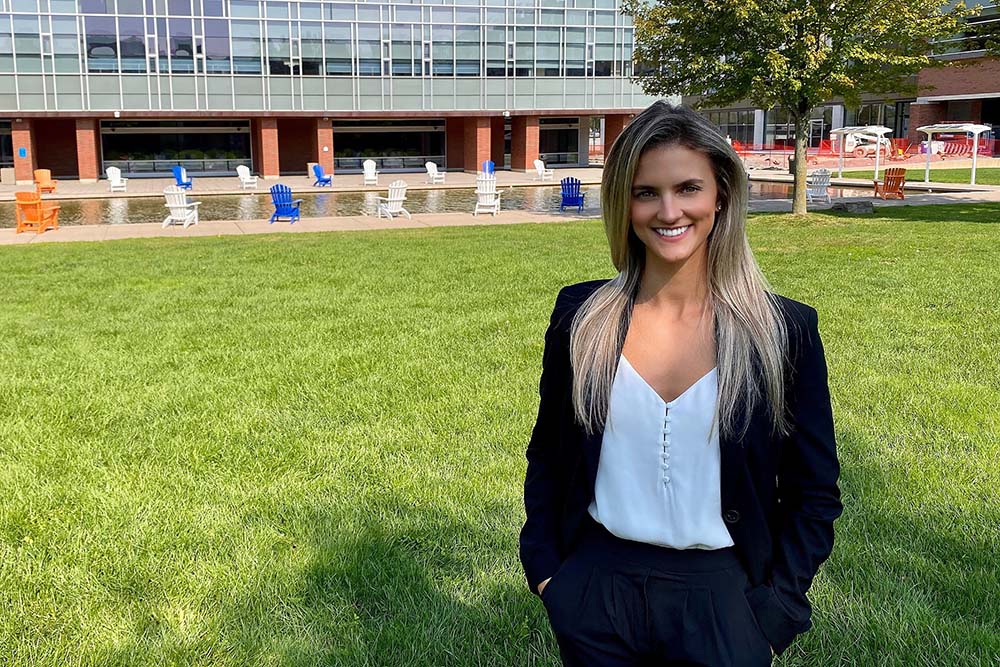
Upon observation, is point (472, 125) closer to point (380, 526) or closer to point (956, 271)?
point (956, 271)

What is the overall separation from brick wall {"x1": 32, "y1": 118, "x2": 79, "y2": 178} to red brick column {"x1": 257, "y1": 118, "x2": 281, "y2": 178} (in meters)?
9.23

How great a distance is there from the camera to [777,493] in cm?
211

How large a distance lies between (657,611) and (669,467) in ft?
0.94

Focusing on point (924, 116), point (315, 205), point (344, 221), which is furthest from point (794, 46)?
point (924, 116)

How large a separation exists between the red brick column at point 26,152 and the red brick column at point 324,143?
12.5 metres

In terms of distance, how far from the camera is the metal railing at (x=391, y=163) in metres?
50.3

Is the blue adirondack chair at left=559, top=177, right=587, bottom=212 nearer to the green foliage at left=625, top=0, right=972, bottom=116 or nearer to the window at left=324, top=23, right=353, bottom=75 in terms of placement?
the green foliage at left=625, top=0, right=972, bottom=116

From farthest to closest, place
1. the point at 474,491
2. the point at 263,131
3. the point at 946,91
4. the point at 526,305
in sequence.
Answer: the point at 946,91 → the point at 263,131 → the point at 526,305 → the point at 474,491

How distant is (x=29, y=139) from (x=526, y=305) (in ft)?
128

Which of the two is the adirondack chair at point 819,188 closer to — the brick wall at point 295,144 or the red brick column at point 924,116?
the brick wall at point 295,144

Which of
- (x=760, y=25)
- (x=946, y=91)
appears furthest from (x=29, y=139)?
(x=946, y=91)

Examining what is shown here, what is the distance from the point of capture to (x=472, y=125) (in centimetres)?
4903

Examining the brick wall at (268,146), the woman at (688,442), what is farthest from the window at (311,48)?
the woman at (688,442)

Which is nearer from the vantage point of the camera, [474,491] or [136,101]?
[474,491]
